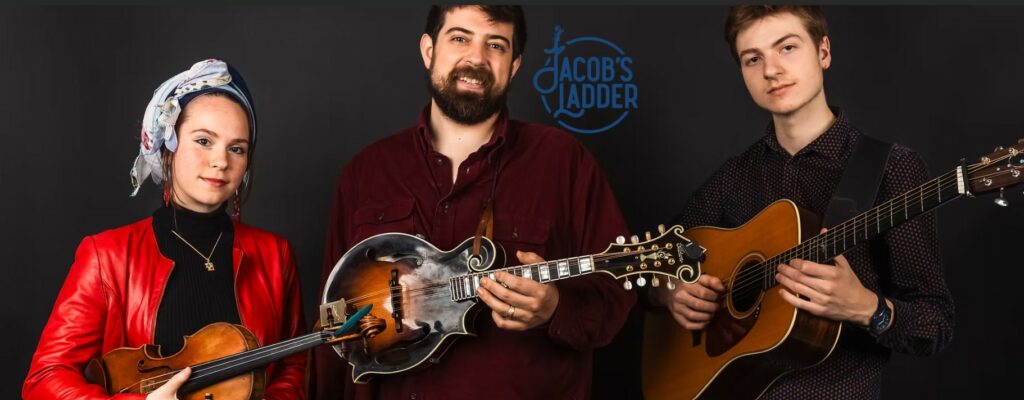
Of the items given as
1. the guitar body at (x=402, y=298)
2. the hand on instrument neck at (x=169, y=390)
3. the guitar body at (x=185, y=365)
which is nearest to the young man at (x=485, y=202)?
the guitar body at (x=402, y=298)

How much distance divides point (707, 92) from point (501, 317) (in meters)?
1.86

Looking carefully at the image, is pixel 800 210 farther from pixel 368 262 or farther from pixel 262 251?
pixel 262 251

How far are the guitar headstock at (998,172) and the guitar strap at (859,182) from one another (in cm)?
43

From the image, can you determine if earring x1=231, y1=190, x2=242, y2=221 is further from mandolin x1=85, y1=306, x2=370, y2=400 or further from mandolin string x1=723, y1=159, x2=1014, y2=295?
mandolin string x1=723, y1=159, x2=1014, y2=295

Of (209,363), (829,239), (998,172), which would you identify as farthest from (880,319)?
(209,363)

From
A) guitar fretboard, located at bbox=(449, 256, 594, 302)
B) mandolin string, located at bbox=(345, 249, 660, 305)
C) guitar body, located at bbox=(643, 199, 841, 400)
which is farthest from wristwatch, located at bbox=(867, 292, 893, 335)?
guitar fretboard, located at bbox=(449, 256, 594, 302)

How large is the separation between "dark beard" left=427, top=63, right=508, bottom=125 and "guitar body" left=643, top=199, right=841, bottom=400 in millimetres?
889

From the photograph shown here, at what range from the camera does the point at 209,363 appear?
3.14m

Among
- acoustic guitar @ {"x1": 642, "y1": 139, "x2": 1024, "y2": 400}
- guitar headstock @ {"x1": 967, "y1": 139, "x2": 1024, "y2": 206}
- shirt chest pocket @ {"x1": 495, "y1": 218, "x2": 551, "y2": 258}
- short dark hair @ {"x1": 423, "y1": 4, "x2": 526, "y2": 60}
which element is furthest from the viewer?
short dark hair @ {"x1": 423, "y1": 4, "x2": 526, "y2": 60}

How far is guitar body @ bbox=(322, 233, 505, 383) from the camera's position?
3.23 meters

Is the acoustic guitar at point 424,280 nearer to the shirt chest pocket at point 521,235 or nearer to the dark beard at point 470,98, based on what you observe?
the shirt chest pocket at point 521,235

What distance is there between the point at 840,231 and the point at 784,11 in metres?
0.87

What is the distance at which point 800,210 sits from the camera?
10.9ft

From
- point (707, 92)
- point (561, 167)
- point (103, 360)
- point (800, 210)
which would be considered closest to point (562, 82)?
point (707, 92)
